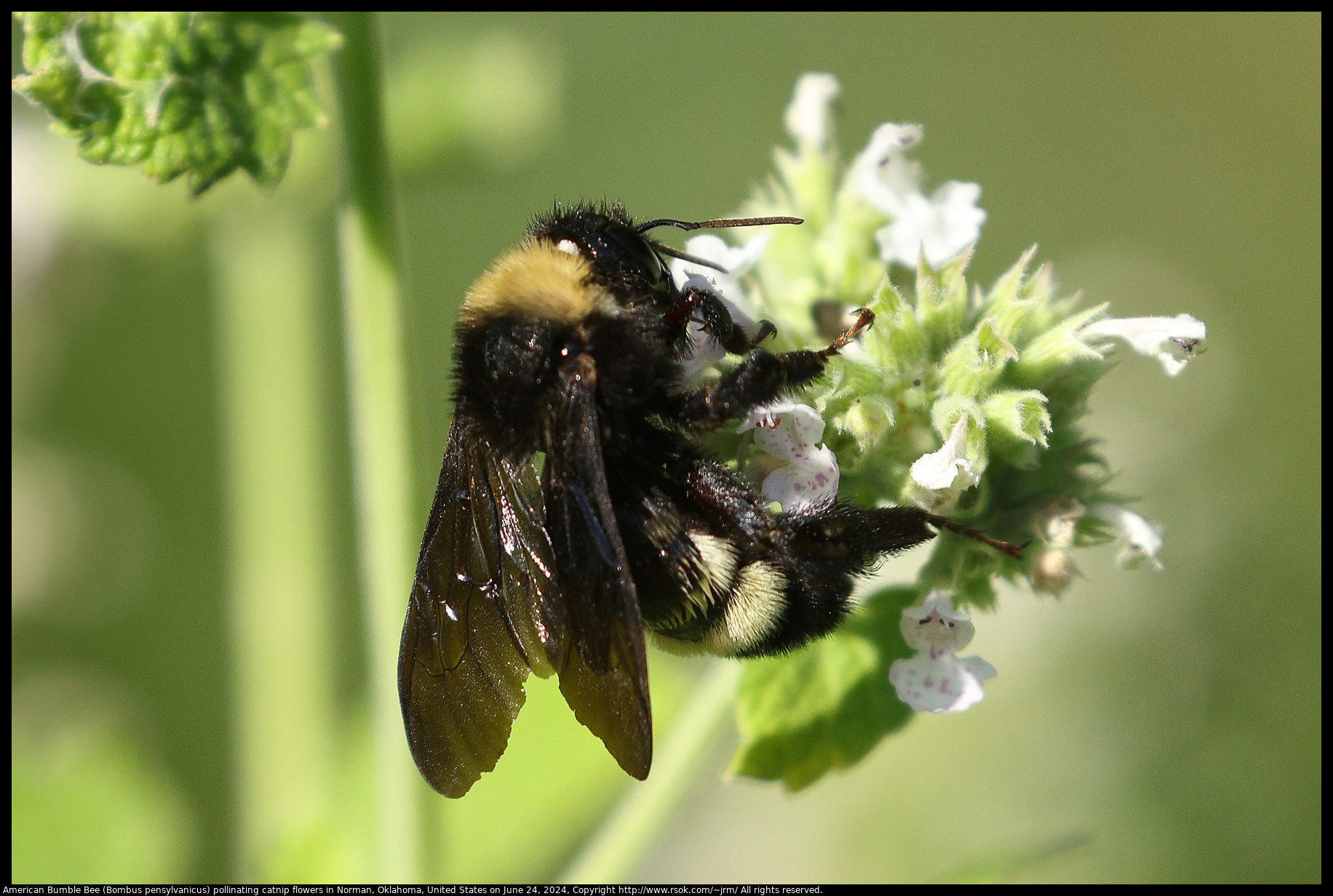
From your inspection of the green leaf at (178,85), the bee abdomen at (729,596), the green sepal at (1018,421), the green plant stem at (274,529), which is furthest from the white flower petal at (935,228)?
the green plant stem at (274,529)

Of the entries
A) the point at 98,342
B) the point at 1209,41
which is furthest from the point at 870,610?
the point at 1209,41

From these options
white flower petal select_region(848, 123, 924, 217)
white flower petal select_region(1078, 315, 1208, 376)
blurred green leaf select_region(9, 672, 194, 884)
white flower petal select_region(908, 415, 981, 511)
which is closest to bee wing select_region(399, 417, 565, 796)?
white flower petal select_region(908, 415, 981, 511)

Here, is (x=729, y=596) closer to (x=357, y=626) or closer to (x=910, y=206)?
(x=910, y=206)

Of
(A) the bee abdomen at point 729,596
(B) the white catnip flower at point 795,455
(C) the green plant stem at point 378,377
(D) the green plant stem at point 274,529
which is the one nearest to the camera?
(A) the bee abdomen at point 729,596

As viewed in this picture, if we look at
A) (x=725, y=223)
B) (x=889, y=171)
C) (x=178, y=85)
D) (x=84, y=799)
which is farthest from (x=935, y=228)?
(x=84, y=799)

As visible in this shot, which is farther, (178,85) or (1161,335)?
(178,85)

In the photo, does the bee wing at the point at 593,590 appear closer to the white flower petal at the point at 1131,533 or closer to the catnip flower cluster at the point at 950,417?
the catnip flower cluster at the point at 950,417
